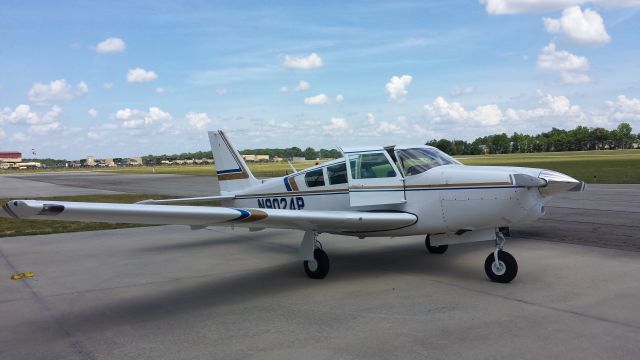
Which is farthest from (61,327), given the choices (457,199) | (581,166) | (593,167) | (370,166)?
(581,166)

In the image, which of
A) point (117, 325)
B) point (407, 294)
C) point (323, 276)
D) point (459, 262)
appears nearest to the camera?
point (117, 325)

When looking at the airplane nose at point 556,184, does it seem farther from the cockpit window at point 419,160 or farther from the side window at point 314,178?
the side window at point 314,178

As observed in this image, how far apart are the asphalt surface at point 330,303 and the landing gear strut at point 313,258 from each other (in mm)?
157

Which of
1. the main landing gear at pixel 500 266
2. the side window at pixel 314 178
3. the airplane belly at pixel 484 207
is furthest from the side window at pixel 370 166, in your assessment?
the main landing gear at pixel 500 266

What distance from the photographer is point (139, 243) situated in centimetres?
1210

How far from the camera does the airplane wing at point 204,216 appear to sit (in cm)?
486

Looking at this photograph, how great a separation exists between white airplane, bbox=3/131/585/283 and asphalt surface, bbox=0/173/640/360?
72 cm

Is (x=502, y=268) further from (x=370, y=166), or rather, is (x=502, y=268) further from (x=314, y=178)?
(x=314, y=178)

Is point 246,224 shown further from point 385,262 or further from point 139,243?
point 139,243

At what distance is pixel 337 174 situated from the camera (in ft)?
28.7

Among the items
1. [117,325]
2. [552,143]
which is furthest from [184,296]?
[552,143]

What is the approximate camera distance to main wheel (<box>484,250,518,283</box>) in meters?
7.00

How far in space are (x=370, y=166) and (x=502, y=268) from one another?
8.31 ft

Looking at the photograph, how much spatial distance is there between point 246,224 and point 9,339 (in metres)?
2.97
